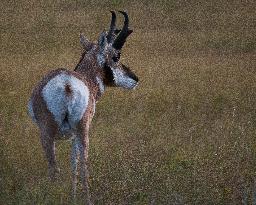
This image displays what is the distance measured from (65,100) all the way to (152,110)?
5238 millimetres

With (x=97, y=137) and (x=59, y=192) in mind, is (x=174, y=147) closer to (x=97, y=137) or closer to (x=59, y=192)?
(x=97, y=137)

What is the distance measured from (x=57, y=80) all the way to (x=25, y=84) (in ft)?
20.6

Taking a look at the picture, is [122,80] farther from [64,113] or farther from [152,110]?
[152,110]

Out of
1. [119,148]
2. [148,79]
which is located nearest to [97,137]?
[119,148]

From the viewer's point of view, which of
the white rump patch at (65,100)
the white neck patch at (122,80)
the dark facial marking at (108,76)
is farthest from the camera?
the white neck patch at (122,80)

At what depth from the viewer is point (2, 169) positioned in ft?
26.1

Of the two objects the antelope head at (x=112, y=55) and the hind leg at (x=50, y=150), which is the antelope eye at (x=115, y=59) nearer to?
the antelope head at (x=112, y=55)

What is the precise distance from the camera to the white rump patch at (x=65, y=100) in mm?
7265

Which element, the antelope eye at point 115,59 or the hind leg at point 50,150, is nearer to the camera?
the hind leg at point 50,150

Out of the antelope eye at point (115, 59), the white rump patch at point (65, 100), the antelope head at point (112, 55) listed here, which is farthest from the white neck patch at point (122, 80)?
the white rump patch at point (65, 100)

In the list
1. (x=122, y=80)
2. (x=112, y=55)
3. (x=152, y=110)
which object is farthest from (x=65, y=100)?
(x=152, y=110)

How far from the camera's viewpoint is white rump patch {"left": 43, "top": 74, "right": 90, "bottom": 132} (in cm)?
727

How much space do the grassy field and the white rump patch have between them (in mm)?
600

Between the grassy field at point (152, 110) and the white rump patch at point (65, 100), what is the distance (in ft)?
1.97
